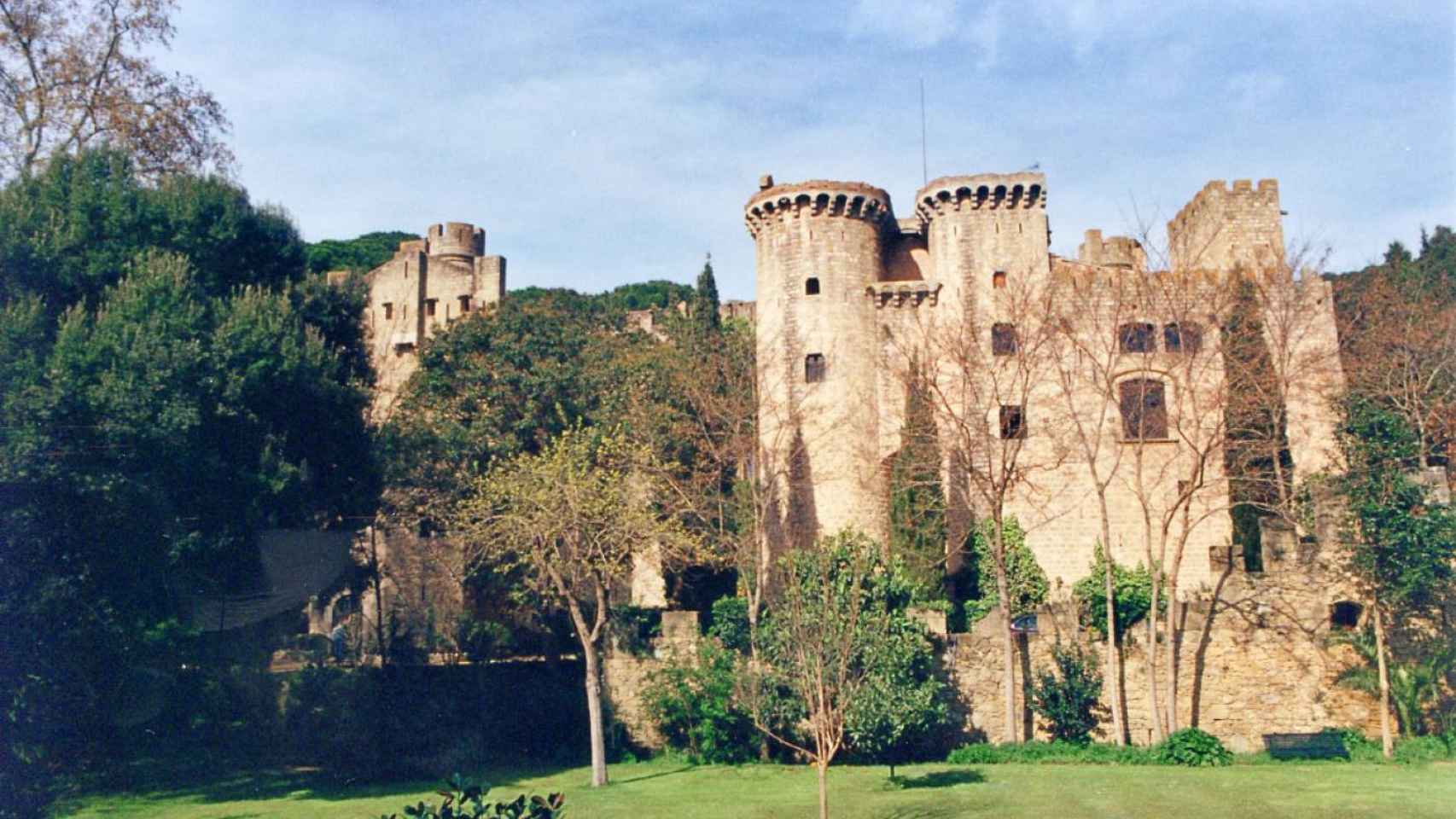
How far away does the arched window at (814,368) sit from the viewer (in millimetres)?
35812

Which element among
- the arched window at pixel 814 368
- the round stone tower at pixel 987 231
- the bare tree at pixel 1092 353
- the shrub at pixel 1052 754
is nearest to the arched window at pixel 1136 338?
the bare tree at pixel 1092 353

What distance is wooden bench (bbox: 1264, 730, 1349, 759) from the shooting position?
976 inches

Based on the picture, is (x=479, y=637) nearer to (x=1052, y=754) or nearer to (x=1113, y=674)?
(x=1052, y=754)

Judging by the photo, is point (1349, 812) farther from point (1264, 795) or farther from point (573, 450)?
point (573, 450)

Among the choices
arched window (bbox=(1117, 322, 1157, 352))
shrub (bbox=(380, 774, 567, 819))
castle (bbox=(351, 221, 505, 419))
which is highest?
castle (bbox=(351, 221, 505, 419))

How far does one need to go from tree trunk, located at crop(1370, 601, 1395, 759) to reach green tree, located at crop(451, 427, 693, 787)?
15.0m

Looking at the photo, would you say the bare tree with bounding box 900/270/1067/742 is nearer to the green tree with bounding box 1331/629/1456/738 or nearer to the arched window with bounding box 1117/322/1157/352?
the arched window with bounding box 1117/322/1157/352

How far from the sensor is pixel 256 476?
24609 mm

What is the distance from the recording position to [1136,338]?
31578mm

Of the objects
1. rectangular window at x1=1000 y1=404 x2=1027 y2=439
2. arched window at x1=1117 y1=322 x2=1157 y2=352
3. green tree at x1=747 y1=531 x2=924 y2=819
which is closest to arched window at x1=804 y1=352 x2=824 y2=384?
rectangular window at x1=1000 y1=404 x2=1027 y2=439

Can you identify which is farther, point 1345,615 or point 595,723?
point 1345,615

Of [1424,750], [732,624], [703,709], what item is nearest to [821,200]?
[732,624]

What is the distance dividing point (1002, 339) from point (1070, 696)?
37.7 ft

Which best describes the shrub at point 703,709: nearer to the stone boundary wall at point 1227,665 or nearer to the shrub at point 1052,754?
the shrub at point 1052,754
